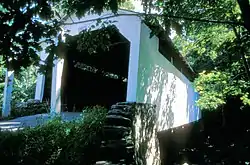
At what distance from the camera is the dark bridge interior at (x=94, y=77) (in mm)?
13898

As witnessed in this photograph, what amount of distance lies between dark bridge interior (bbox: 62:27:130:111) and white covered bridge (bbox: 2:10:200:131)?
5 cm

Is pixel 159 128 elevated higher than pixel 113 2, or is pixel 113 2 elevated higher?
pixel 113 2

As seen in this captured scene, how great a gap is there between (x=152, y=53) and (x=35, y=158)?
21.5 ft

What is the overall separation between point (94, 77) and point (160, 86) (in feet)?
18.6

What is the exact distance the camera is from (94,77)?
16.4 meters

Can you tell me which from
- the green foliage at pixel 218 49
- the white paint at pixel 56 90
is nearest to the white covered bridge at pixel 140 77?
the white paint at pixel 56 90

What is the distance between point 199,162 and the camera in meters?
12.5

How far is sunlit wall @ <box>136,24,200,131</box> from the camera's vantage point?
9.81 m

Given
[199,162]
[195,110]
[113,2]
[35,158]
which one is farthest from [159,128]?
[195,110]

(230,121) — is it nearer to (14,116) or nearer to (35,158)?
(14,116)

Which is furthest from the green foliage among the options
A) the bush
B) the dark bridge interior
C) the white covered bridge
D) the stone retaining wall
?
the bush

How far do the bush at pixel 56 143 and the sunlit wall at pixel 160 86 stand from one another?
136 inches

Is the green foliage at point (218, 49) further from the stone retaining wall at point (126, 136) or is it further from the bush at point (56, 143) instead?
the bush at point (56, 143)

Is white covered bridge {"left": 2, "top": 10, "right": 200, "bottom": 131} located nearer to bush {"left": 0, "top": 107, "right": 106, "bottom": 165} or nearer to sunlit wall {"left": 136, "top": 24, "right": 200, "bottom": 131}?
sunlit wall {"left": 136, "top": 24, "right": 200, "bottom": 131}
